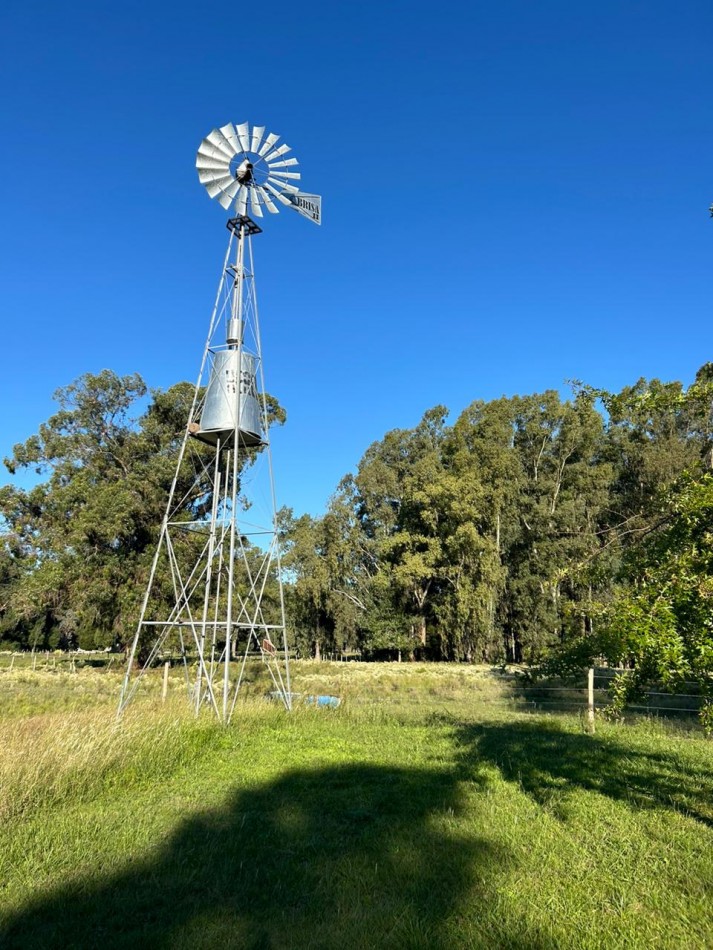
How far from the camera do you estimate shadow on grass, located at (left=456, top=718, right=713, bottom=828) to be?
787 cm

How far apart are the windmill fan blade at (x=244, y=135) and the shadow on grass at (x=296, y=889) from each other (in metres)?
14.7

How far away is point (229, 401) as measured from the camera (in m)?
15.0

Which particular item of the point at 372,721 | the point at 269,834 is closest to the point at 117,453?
the point at 372,721

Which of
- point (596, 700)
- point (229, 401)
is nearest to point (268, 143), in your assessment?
point (229, 401)

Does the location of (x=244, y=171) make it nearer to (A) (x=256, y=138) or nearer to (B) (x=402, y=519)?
(A) (x=256, y=138)

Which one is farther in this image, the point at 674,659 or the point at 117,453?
the point at 117,453

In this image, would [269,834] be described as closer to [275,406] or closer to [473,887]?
[473,887]

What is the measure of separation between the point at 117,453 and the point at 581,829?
34.8m

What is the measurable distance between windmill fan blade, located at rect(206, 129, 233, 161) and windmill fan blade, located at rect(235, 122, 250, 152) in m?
0.33

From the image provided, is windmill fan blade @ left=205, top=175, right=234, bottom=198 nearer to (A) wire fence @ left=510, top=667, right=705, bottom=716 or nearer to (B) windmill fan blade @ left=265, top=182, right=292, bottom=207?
(B) windmill fan blade @ left=265, top=182, right=292, bottom=207

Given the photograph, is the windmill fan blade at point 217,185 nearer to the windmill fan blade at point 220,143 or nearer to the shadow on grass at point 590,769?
the windmill fan blade at point 220,143

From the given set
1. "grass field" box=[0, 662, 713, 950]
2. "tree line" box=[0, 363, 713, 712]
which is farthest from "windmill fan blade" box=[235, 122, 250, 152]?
"tree line" box=[0, 363, 713, 712]

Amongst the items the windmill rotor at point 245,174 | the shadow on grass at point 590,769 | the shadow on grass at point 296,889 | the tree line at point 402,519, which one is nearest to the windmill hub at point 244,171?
the windmill rotor at point 245,174

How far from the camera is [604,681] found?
76.5ft
